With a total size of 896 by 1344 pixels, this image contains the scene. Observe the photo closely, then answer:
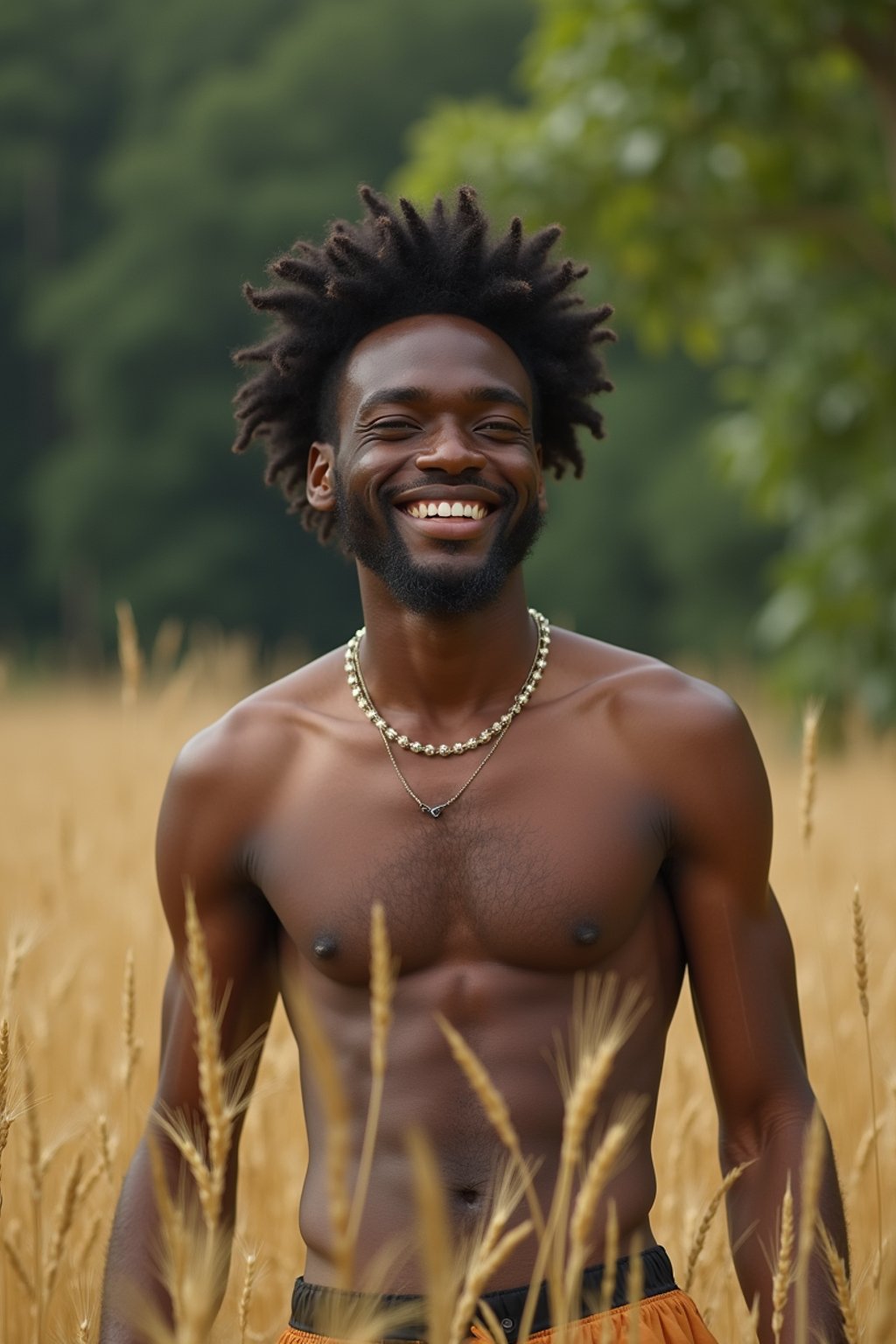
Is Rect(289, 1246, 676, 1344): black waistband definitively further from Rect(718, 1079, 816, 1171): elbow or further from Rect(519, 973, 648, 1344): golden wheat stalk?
Rect(718, 1079, 816, 1171): elbow

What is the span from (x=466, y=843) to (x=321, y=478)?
0.62 meters

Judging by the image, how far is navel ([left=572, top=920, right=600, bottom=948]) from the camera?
→ 2025mm

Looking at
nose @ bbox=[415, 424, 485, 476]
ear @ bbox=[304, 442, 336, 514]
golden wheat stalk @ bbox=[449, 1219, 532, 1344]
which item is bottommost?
golden wheat stalk @ bbox=[449, 1219, 532, 1344]

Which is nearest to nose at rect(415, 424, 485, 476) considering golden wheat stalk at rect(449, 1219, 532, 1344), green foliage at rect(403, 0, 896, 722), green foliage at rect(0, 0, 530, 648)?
golden wheat stalk at rect(449, 1219, 532, 1344)

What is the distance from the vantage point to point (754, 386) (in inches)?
319

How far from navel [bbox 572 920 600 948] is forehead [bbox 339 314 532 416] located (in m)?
0.69

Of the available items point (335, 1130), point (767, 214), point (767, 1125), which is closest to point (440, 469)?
point (767, 1125)

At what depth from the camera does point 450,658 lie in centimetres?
221

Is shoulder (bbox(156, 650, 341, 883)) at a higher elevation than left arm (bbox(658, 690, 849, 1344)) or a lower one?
higher

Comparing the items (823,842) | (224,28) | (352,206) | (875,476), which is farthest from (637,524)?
(823,842)

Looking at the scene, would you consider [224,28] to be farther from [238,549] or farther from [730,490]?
[730,490]

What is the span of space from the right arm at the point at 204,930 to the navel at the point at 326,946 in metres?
0.17

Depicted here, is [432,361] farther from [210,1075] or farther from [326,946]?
[210,1075]

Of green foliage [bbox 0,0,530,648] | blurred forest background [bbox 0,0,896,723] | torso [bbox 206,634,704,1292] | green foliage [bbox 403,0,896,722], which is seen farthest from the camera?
green foliage [bbox 0,0,530,648]
